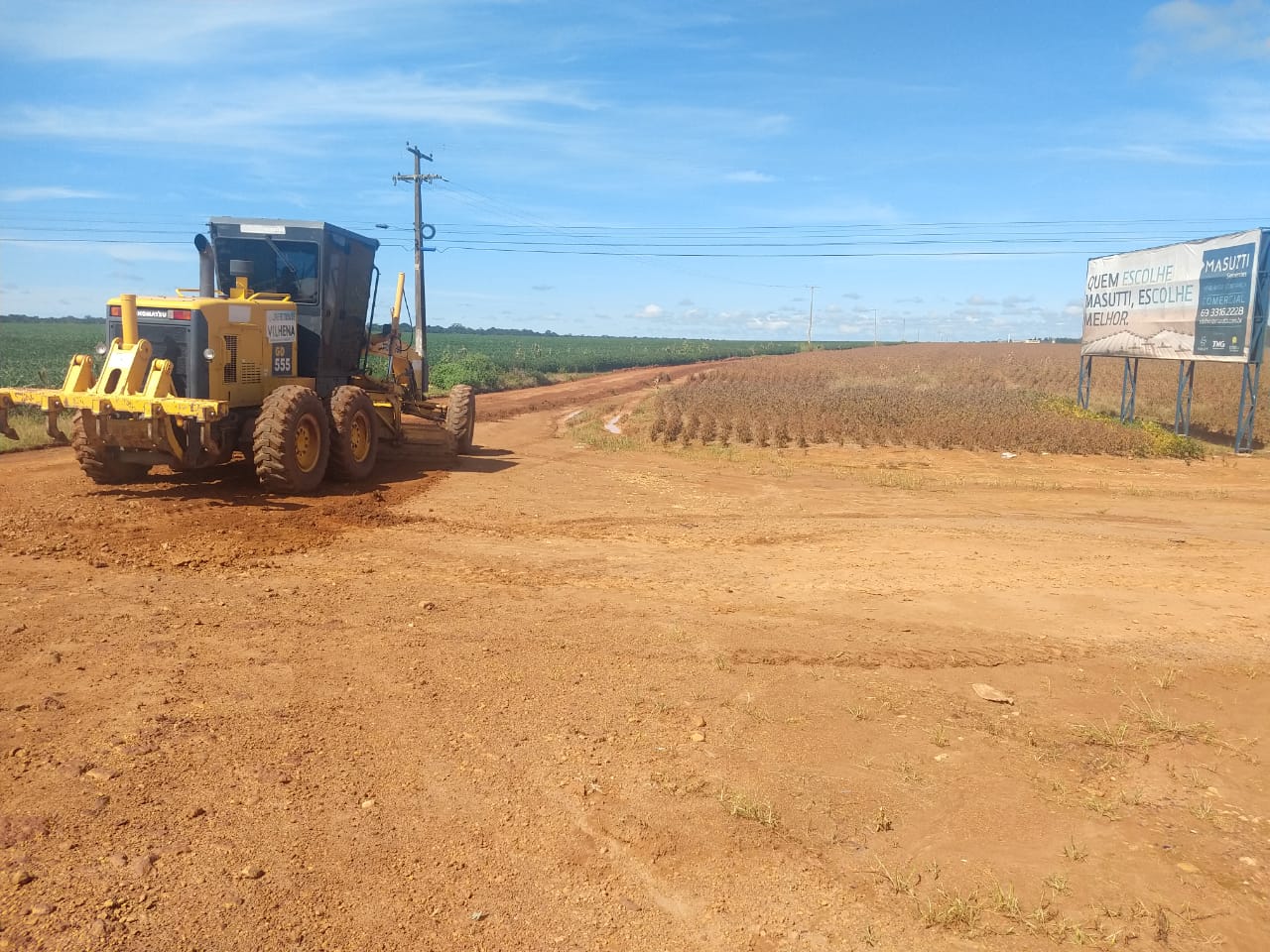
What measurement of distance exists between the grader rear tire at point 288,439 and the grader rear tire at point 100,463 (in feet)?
4.65

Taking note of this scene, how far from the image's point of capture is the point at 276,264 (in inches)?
476

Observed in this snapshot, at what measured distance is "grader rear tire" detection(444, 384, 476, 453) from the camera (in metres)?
14.9

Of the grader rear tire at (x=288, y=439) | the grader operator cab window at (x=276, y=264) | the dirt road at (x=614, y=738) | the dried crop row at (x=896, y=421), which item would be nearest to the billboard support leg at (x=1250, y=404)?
the dried crop row at (x=896, y=421)

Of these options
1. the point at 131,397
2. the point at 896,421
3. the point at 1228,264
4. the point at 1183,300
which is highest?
the point at 1228,264

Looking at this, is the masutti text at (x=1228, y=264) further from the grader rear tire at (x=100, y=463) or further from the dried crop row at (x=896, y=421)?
the grader rear tire at (x=100, y=463)

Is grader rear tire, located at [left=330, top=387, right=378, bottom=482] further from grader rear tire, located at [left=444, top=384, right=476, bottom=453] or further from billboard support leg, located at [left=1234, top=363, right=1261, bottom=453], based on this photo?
billboard support leg, located at [left=1234, top=363, right=1261, bottom=453]

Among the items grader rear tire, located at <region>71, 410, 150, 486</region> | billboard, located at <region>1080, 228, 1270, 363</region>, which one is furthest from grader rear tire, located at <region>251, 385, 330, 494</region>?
billboard, located at <region>1080, 228, 1270, 363</region>

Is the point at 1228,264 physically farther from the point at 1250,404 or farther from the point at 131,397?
the point at 131,397

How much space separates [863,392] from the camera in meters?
30.2

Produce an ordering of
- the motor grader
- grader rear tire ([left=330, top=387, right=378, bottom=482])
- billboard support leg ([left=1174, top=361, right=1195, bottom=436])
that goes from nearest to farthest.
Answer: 1. the motor grader
2. grader rear tire ([left=330, top=387, right=378, bottom=482])
3. billboard support leg ([left=1174, top=361, right=1195, bottom=436])

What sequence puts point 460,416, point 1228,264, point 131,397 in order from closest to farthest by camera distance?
1. point 131,397
2. point 460,416
3. point 1228,264

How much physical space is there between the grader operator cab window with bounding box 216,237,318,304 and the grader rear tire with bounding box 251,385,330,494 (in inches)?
76.0

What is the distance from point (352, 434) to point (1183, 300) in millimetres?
18987

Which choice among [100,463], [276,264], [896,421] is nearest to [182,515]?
[100,463]
